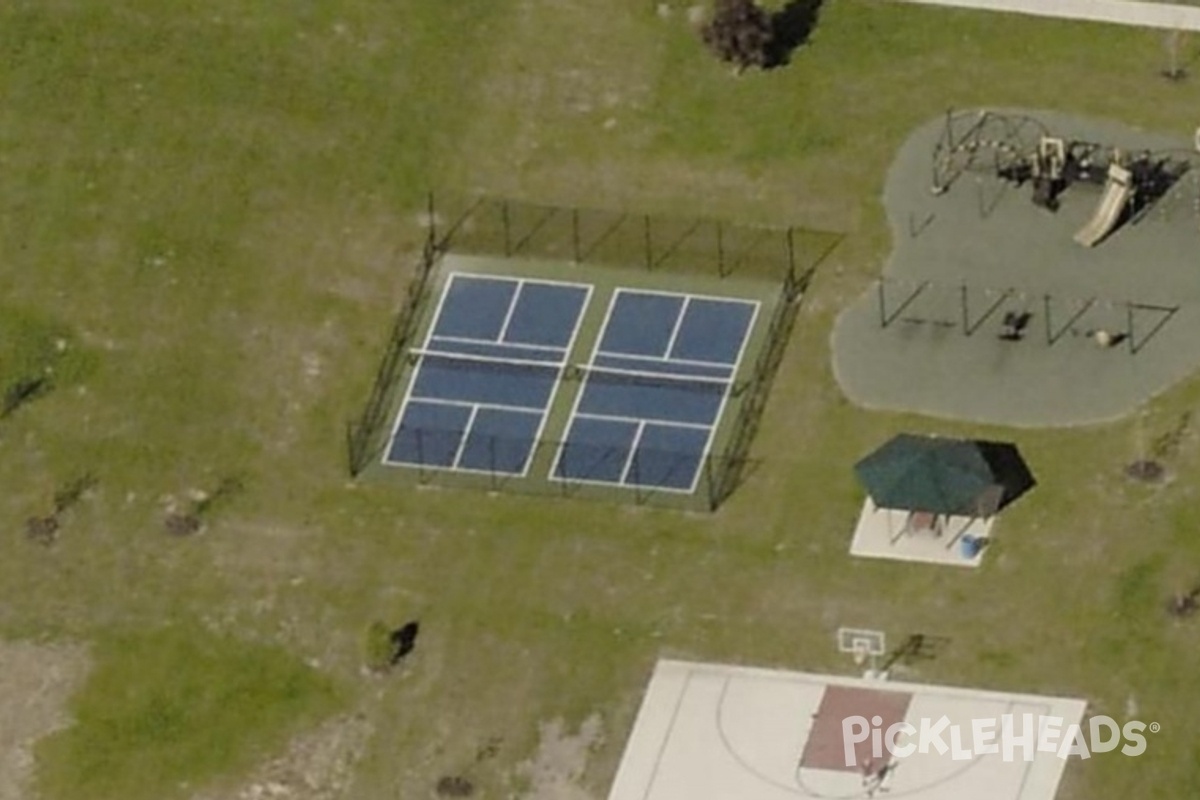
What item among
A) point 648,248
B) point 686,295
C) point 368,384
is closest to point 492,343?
point 368,384

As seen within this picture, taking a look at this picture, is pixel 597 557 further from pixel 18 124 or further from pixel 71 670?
pixel 18 124

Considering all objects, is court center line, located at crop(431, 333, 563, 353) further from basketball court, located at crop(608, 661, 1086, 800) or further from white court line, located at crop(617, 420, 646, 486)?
basketball court, located at crop(608, 661, 1086, 800)

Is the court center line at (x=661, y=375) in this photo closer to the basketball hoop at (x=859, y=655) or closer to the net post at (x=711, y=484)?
the net post at (x=711, y=484)

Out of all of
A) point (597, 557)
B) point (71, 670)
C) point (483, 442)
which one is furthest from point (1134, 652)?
point (71, 670)

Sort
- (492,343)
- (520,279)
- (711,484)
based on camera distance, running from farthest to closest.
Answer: (520,279), (492,343), (711,484)

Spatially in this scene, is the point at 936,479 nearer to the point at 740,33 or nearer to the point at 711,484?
the point at 711,484

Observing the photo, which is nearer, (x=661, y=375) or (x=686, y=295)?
(x=661, y=375)

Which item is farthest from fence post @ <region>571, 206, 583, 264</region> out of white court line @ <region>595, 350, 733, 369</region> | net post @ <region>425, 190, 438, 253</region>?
net post @ <region>425, 190, 438, 253</region>
